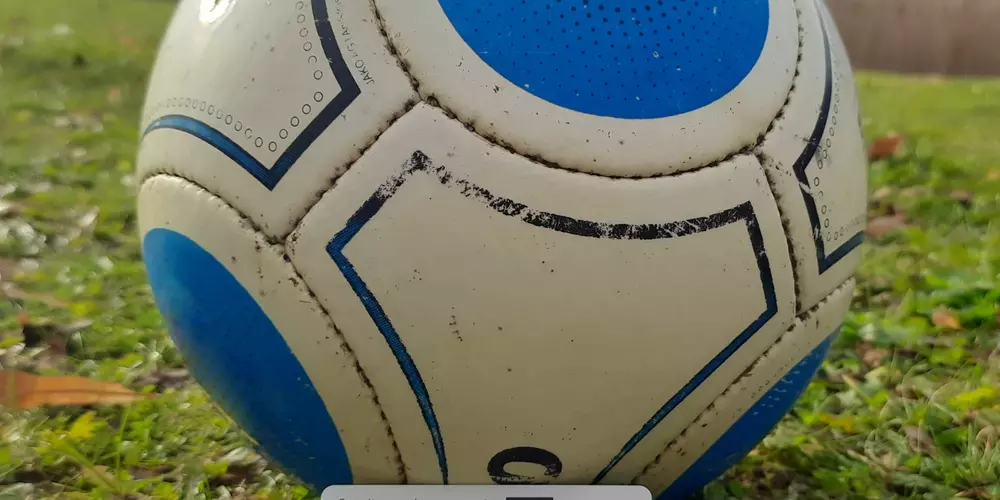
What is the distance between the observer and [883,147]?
5.34 m

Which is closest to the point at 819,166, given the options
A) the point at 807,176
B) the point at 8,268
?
the point at 807,176

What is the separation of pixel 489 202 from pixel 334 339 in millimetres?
316

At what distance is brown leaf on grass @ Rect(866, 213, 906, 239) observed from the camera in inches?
157

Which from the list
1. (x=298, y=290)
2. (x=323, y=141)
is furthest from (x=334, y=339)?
(x=323, y=141)

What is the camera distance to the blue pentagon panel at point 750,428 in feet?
5.26

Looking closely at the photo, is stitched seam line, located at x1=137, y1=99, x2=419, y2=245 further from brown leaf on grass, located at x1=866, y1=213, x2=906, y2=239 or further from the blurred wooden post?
the blurred wooden post

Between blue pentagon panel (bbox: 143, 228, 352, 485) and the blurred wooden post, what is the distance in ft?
31.0

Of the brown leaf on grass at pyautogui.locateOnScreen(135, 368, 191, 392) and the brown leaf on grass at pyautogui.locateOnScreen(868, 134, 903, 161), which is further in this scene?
the brown leaf on grass at pyautogui.locateOnScreen(868, 134, 903, 161)

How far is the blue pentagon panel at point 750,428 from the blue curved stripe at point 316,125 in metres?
0.86

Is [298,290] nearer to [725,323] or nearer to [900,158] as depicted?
[725,323]

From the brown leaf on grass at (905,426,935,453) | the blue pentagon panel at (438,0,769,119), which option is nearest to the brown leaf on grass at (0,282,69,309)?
the blue pentagon panel at (438,0,769,119)

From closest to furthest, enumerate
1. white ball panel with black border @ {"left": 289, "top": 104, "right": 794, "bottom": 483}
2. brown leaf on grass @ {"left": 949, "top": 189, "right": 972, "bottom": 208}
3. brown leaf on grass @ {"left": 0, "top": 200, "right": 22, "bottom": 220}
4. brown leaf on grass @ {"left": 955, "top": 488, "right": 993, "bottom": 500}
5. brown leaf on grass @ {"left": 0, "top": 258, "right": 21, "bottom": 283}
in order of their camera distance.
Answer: white ball panel with black border @ {"left": 289, "top": 104, "right": 794, "bottom": 483} → brown leaf on grass @ {"left": 955, "top": 488, "right": 993, "bottom": 500} → brown leaf on grass @ {"left": 0, "top": 258, "right": 21, "bottom": 283} → brown leaf on grass @ {"left": 0, "top": 200, "right": 22, "bottom": 220} → brown leaf on grass @ {"left": 949, "top": 189, "right": 972, "bottom": 208}

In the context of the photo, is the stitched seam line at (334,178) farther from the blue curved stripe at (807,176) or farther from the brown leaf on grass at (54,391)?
the brown leaf on grass at (54,391)

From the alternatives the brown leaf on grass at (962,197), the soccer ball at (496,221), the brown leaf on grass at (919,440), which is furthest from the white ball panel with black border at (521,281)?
the brown leaf on grass at (962,197)
